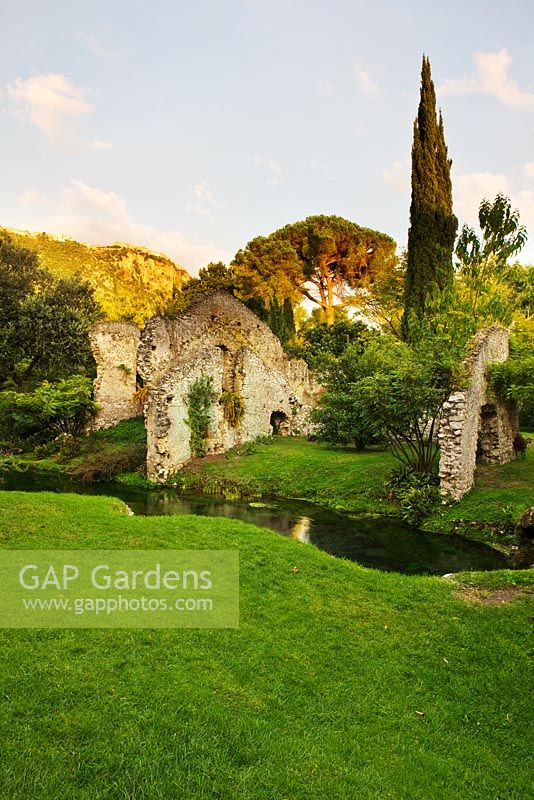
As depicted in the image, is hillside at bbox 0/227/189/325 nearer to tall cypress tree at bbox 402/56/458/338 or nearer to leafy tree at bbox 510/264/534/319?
tall cypress tree at bbox 402/56/458/338

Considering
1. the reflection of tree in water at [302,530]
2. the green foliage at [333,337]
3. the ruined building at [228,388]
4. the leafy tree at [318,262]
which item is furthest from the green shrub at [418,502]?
the leafy tree at [318,262]

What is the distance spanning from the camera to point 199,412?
18750 mm

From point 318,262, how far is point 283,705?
32278mm

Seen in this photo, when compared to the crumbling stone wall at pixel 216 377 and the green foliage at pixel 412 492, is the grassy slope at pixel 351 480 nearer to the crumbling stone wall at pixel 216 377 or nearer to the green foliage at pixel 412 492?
the green foliage at pixel 412 492

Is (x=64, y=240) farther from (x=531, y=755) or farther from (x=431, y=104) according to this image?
(x=531, y=755)

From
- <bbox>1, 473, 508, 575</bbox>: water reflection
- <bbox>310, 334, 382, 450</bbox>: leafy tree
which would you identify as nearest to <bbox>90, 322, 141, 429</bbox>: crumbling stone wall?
<bbox>1, 473, 508, 575</bbox>: water reflection

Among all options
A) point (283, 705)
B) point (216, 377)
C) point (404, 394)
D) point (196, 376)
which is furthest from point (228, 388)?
point (283, 705)

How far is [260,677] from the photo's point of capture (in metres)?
4.31

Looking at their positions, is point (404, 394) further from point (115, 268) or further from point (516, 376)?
point (115, 268)

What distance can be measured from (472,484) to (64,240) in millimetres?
68118

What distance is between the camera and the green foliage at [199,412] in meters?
18.5

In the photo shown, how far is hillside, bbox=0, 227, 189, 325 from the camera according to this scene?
57.8 meters

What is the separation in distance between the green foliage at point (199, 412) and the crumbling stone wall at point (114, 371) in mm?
6382

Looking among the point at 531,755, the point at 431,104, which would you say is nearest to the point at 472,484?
the point at 531,755
